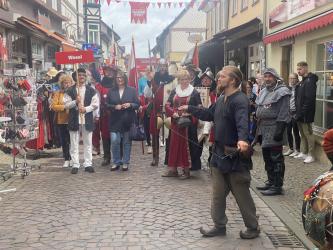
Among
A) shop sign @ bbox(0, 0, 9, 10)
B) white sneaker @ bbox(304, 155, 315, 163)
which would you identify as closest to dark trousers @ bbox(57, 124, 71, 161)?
white sneaker @ bbox(304, 155, 315, 163)

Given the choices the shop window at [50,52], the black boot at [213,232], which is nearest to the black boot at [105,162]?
the black boot at [213,232]

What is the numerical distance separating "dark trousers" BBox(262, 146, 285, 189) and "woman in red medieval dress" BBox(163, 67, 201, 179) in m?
1.35

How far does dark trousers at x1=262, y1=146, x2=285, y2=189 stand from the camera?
6648mm

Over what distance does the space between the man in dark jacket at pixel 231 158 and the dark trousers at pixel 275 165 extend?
1879 mm

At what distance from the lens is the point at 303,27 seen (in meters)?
9.57

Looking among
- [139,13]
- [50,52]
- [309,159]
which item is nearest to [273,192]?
[309,159]

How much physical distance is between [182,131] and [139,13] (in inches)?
486

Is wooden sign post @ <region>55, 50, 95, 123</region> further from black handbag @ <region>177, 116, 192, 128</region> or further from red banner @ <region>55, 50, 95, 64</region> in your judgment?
black handbag @ <region>177, 116, 192, 128</region>

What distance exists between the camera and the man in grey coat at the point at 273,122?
6.45 m

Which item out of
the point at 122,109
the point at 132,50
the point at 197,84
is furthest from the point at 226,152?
the point at 132,50

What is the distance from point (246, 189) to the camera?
4801mm

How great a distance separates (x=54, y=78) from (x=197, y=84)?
127 inches

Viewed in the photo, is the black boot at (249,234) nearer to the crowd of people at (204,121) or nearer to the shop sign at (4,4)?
the crowd of people at (204,121)

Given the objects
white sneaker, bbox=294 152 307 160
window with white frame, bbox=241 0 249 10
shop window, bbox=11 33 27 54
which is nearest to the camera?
white sneaker, bbox=294 152 307 160
